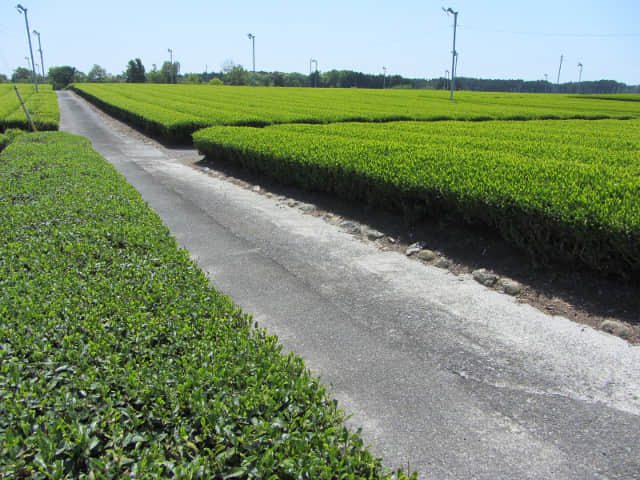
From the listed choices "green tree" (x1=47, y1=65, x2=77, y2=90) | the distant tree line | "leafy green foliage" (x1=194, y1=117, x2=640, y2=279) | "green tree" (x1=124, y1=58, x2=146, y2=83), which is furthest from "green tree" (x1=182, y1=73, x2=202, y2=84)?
"leafy green foliage" (x1=194, y1=117, x2=640, y2=279)

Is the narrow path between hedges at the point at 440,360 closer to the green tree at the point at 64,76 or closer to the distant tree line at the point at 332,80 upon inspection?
the distant tree line at the point at 332,80

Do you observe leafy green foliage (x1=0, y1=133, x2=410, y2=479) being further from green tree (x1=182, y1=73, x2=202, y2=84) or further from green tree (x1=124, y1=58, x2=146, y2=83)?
green tree (x1=182, y1=73, x2=202, y2=84)

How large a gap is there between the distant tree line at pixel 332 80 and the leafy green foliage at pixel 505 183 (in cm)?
8830

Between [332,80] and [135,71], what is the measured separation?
54686mm

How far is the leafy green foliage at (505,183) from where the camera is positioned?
5.21 meters

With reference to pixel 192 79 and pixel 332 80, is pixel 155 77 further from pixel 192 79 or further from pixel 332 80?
pixel 332 80

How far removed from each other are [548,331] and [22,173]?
8.72 m

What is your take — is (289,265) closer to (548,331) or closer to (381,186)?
(381,186)

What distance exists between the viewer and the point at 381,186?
319 inches

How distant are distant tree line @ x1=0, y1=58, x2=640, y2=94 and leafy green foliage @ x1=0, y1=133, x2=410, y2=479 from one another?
9525cm

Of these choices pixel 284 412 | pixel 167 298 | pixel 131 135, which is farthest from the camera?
pixel 131 135

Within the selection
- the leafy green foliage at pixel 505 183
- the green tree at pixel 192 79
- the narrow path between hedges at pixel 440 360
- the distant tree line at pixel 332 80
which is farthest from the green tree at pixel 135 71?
the narrow path between hedges at pixel 440 360

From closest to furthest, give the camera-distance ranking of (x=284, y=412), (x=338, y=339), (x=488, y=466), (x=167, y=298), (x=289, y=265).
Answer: (x=284, y=412), (x=488, y=466), (x=167, y=298), (x=338, y=339), (x=289, y=265)

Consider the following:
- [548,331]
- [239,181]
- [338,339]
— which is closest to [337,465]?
[338,339]
